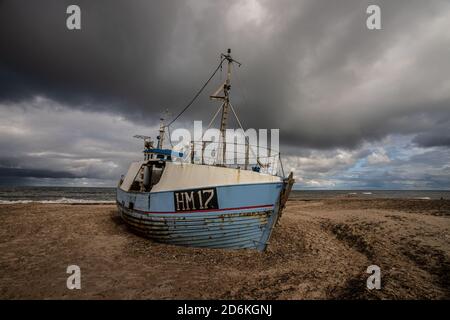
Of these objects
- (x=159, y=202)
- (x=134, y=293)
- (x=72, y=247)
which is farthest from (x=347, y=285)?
(x=72, y=247)

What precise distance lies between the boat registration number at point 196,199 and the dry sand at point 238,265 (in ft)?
6.43

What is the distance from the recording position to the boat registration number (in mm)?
9643

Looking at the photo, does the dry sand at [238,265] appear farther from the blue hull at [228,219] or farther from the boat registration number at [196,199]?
the boat registration number at [196,199]

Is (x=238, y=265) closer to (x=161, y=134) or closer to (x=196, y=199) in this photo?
(x=196, y=199)

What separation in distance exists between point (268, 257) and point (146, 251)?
213 inches

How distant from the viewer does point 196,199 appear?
9836 millimetres

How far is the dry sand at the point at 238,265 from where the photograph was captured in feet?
22.3

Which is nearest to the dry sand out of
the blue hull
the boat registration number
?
the blue hull

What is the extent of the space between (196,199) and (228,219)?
1.55 m

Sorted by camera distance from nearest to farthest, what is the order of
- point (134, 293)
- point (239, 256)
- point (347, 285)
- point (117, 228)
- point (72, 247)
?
point (134, 293) < point (347, 285) < point (239, 256) < point (72, 247) < point (117, 228)

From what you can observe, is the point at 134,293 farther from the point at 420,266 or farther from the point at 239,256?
the point at 420,266

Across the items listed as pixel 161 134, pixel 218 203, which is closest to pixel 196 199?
pixel 218 203

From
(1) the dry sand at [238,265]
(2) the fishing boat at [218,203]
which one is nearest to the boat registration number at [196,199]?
(2) the fishing boat at [218,203]

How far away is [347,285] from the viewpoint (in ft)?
23.8
